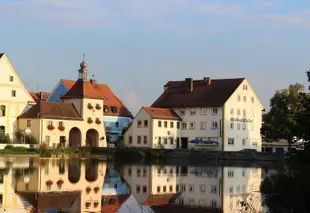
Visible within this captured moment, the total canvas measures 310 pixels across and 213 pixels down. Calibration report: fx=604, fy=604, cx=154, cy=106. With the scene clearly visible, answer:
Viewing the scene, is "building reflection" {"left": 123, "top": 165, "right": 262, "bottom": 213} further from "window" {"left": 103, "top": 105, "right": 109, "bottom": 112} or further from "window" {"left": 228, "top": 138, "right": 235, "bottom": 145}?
"window" {"left": 103, "top": 105, "right": 109, "bottom": 112}

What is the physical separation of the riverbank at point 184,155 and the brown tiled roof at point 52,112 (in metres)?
6.53

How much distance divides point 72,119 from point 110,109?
13010 mm

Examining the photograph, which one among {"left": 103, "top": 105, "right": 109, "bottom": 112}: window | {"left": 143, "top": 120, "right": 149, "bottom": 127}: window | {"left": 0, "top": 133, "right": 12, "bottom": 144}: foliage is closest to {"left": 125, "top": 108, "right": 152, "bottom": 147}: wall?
{"left": 143, "top": 120, "right": 149, "bottom": 127}: window

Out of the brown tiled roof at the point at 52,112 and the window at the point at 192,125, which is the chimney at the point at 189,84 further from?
the brown tiled roof at the point at 52,112

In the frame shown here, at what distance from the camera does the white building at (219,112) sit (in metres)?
74.6

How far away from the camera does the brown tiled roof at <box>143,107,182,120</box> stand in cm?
7481

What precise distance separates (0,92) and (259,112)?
33.4 m

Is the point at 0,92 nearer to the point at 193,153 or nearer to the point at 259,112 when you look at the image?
the point at 193,153

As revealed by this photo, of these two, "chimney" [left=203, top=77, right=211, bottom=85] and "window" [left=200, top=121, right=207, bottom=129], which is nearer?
"window" [left=200, top=121, right=207, bottom=129]

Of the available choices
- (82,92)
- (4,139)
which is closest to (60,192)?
(4,139)

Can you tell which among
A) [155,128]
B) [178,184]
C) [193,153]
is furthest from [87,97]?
[178,184]

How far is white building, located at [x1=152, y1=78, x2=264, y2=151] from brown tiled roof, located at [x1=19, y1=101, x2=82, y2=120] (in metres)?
14.9

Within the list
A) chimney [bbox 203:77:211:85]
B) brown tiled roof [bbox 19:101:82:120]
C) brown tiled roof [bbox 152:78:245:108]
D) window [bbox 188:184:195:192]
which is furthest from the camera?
chimney [bbox 203:77:211:85]

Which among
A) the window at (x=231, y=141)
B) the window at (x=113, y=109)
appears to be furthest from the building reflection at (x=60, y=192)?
the window at (x=113, y=109)
